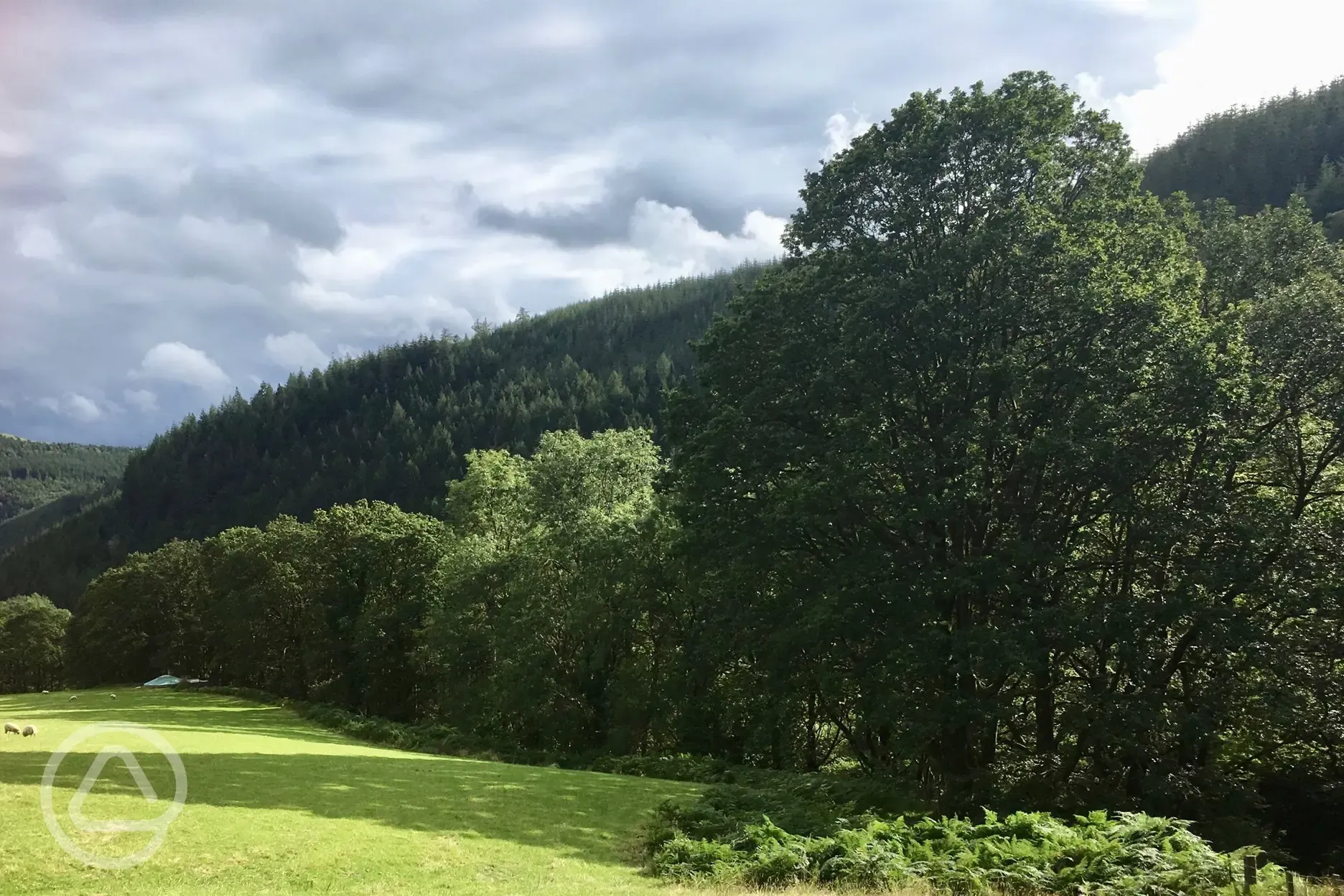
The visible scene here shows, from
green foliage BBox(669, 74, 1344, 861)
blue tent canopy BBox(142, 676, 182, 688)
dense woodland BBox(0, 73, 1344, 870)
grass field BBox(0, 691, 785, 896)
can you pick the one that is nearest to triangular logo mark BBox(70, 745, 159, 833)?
grass field BBox(0, 691, 785, 896)

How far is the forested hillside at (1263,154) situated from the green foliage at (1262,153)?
13cm

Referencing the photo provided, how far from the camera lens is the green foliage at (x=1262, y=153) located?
442 feet

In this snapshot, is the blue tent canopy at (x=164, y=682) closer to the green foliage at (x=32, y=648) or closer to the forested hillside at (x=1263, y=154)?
the green foliage at (x=32, y=648)

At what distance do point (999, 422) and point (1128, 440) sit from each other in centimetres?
306

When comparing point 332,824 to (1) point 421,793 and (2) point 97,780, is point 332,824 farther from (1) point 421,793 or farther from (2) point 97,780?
(2) point 97,780

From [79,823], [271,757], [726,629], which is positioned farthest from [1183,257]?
[271,757]

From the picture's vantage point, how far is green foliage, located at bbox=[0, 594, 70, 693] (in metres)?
108

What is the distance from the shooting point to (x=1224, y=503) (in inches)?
773

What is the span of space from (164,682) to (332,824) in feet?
261

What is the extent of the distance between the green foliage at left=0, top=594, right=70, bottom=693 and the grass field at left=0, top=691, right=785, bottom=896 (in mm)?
106320

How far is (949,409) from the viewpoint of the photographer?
22.3 meters

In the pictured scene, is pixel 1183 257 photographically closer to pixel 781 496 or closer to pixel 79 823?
pixel 781 496

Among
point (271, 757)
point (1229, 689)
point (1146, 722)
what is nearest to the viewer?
point (1146, 722)

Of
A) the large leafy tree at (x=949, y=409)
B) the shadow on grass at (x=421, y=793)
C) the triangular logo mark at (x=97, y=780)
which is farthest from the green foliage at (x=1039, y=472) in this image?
the triangular logo mark at (x=97, y=780)
